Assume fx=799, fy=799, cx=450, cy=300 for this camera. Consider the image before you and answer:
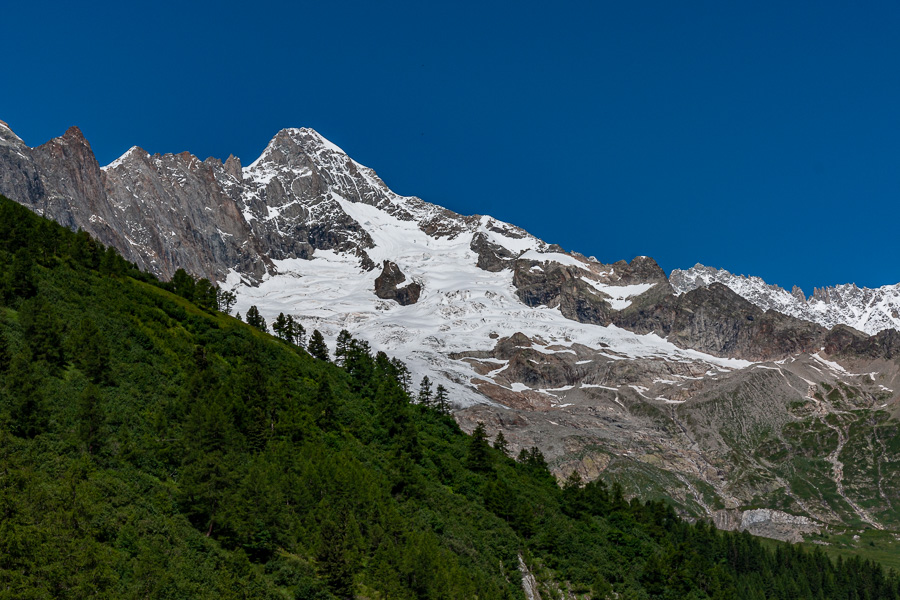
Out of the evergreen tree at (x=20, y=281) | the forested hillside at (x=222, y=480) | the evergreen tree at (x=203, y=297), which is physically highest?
the evergreen tree at (x=203, y=297)

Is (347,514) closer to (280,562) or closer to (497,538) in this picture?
(280,562)

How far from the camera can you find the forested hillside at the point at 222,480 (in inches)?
1624

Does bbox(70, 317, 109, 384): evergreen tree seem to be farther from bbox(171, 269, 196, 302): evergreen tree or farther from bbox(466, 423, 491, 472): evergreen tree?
bbox(171, 269, 196, 302): evergreen tree

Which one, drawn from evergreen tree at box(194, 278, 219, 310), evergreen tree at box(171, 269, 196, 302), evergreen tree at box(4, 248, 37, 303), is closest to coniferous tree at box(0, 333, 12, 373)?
evergreen tree at box(4, 248, 37, 303)

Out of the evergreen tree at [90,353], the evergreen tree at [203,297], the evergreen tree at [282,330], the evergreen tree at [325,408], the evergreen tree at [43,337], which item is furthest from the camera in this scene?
the evergreen tree at [282,330]

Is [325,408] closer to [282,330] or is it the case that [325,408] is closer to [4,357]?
[4,357]

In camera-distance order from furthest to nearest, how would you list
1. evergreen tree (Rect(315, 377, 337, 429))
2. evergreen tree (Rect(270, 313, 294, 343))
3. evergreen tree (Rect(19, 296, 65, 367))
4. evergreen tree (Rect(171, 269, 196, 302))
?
evergreen tree (Rect(270, 313, 294, 343)), evergreen tree (Rect(171, 269, 196, 302)), evergreen tree (Rect(315, 377, 337, 429)), evergreen tree (Rect(19, 296, 65, 367))

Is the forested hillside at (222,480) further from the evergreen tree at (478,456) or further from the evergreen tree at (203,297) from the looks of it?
the evergreen tree at (203,297)

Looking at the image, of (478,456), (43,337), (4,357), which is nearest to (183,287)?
(478,456)

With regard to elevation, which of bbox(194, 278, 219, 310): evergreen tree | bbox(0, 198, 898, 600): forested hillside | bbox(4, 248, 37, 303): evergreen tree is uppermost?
bbox(194, 278, 219, 310): evergreen tree

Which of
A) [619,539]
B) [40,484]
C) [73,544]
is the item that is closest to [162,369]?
[40,484]

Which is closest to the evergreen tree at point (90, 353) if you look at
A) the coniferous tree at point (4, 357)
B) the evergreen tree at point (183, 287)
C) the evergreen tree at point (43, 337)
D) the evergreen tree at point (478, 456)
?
the evergreen tree at point (43, 337)

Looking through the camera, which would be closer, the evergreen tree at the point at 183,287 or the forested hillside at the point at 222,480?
the forested hillside at the point at 222,480

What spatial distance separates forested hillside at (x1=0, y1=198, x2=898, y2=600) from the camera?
135ft
